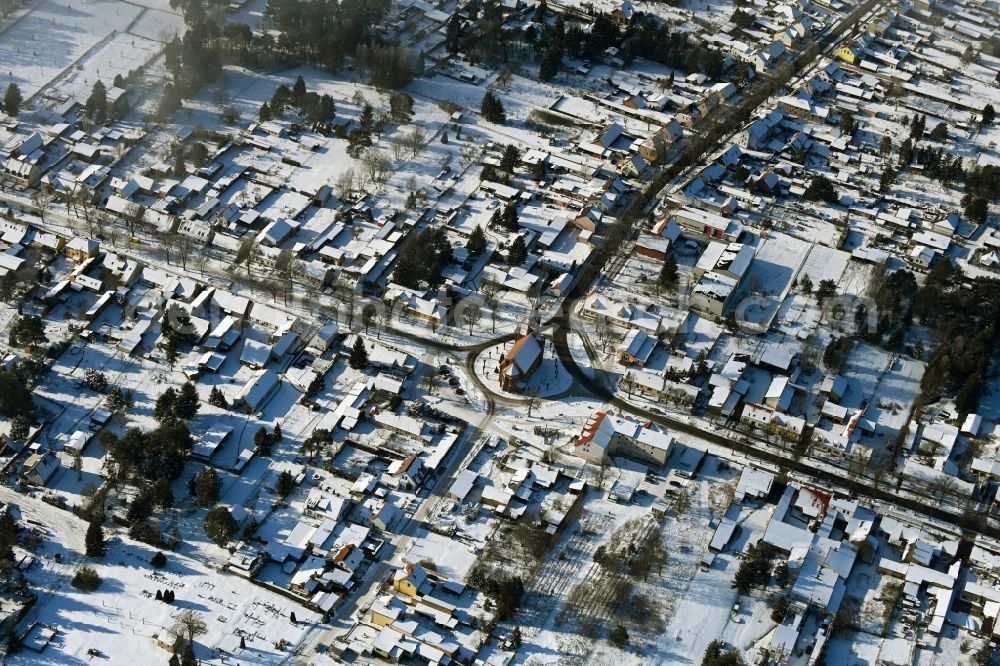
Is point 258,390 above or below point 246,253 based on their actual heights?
below

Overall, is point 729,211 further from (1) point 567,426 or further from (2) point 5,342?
(2) point 5,342

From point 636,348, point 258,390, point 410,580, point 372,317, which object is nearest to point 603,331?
point 636,348

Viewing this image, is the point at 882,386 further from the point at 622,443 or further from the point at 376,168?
the point at 376,168

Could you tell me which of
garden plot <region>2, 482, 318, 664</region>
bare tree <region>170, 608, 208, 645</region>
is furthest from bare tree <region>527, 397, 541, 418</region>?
bare tree <region>170, 608, 208, 645</region>

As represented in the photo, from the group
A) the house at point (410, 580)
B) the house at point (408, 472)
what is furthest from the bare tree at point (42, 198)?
the house at point (410, 580)

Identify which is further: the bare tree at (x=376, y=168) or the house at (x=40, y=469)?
the bare tree at (x=376, y=168)

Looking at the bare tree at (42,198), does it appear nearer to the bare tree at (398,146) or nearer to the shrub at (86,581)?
the bare tree at (398,146)
